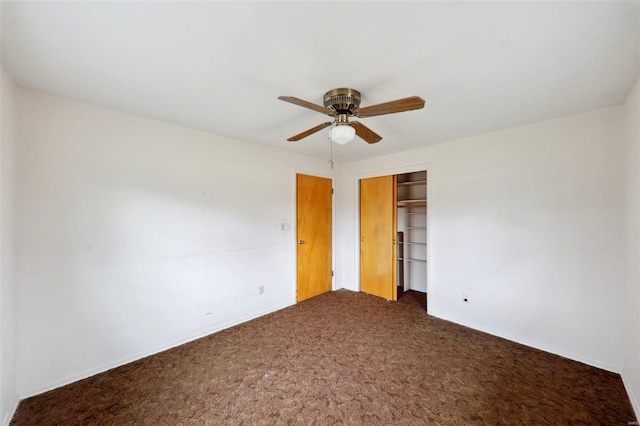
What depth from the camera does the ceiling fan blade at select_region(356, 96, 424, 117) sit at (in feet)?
4.76

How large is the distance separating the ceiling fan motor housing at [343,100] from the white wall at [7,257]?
2.06m

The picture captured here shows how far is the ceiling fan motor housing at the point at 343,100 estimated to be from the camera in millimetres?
1755

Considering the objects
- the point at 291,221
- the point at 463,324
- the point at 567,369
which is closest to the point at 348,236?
the point at 291,221

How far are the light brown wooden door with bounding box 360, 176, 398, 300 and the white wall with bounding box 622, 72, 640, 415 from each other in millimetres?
2253

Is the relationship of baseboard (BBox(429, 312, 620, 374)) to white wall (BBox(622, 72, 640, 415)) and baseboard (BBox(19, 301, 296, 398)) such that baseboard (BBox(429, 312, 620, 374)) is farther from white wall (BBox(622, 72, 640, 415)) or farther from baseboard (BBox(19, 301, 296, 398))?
baseboard (BBox(19, 301, 296, 398))

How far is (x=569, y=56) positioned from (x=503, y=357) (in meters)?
2.50

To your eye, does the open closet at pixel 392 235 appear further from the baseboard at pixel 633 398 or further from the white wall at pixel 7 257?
the white wall at pixel 7 257

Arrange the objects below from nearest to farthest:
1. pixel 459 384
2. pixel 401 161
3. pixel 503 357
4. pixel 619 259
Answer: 1. pixel 459 384
2. pixel 619 259
3. pixel 503 357
4. pixel 401 161

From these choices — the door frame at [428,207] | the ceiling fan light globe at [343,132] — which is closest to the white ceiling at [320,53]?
the ceiling fan light globe at [343,132]

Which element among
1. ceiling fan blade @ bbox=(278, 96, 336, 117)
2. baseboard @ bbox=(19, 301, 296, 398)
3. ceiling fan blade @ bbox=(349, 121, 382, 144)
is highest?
ceiling fan blade @ bbox=(278, 96, 336, 117)

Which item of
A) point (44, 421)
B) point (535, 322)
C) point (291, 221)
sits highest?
point (291, 221)

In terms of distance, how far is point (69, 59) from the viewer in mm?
1473

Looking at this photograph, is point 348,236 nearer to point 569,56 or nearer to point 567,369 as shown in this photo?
point 567,369

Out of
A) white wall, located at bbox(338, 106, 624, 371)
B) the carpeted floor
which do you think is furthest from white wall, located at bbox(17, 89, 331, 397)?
white wall, located at bbox(338, 106, 624, 371)
